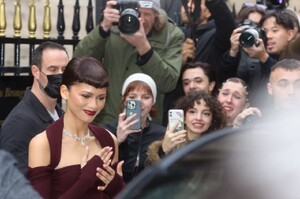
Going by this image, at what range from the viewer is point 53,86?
5.25 m

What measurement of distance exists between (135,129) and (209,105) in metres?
0.54

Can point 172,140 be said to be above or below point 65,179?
below

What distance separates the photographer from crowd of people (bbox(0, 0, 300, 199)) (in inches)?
167

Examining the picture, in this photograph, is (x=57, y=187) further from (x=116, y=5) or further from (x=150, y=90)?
(x=116, y=5)

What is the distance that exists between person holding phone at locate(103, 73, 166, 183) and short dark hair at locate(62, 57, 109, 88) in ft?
3.45

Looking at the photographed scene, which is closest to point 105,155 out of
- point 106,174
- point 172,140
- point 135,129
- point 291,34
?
point 106,174

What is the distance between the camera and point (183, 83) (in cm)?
660

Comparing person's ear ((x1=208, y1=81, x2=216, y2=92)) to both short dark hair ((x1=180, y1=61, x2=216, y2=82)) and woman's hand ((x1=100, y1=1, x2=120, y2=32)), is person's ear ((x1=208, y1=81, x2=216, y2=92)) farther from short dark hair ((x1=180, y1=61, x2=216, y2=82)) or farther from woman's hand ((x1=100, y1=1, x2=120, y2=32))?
woman's hand ((x1=100, y1=1, x2=120, y2=32))

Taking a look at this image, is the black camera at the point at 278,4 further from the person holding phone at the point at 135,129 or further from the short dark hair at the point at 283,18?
the person holding phone at the point at 135,129

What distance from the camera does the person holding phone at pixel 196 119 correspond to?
540 centimetres

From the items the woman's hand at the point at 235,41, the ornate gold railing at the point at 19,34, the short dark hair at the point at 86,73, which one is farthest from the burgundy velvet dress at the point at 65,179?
the ornate gold railing at the point at 19,34

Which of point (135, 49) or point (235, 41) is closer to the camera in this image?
point (235, 41)

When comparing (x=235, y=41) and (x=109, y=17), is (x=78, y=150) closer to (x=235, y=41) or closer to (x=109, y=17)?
(x=109, y=17)

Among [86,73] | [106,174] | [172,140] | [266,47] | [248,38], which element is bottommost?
[172,140]
